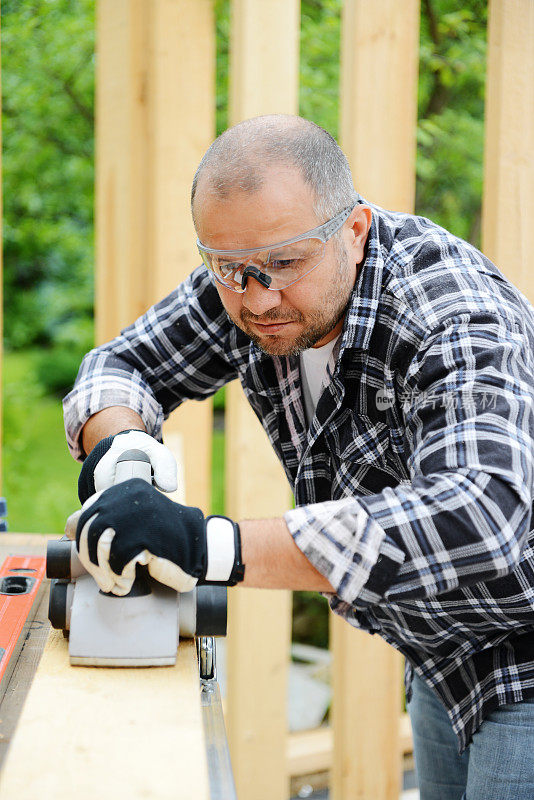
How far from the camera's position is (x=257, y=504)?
2.35m

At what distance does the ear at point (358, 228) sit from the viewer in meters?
1.37

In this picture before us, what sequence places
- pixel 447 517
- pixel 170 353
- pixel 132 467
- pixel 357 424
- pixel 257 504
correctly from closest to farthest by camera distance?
pixel 447 517 → pixel 132 467 → pixel 357 424 → pixel 170 353 → pixel 257 504

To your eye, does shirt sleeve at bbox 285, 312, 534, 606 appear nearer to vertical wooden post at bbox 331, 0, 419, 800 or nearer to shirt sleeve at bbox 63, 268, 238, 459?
shirt sleeve at bbox 63, 268, 238, 459

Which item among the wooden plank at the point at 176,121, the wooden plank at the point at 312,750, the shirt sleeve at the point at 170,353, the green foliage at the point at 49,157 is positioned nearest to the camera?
the shirt sleeve at the point at 170,353

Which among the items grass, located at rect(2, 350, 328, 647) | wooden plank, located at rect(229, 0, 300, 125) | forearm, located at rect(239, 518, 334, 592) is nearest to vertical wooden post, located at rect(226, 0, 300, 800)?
wooden plank, located at rect(229, 0, 300, 125)

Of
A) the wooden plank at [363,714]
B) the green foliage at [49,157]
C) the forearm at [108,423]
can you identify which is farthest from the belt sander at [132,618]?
the green foliage at [49,157]

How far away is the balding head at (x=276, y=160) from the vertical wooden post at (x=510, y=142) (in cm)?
109

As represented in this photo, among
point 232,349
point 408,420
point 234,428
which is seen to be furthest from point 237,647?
point 408,420

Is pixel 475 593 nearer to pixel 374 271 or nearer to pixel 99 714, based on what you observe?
pixel 374 271

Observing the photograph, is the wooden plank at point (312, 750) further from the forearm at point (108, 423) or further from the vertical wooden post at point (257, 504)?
the forearm at point (108, 423)

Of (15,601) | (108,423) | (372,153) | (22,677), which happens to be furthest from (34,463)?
(22,677)

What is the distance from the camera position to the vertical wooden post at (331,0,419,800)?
7.29 ft

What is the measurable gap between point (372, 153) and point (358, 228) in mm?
958

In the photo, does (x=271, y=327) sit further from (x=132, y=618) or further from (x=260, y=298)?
(x=132, y=618)
